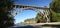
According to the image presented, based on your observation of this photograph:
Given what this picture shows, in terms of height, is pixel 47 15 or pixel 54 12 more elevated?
pixel 54 12

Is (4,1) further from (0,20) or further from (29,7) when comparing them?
(29,7)

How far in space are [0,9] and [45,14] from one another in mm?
32195

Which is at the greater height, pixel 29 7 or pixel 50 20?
pixel 29 7

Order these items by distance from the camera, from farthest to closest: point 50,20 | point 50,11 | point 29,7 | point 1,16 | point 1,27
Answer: point 50,20 < point 50,11 < point 29,7 < point 1,27 < point 1,16

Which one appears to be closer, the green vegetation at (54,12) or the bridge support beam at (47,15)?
the green vegetation at (54,12)

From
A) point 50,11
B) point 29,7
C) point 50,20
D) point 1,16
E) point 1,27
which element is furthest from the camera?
point 50,20

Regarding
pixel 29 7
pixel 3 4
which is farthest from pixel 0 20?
pixel 29 7

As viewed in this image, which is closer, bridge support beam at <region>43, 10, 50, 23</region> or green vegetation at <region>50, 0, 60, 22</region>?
green vegetation at <region>50, 0, 60, 22</region>

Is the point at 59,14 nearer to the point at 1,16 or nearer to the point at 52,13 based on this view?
the point at 52,13

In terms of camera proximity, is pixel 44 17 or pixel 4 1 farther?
pixel 44 17

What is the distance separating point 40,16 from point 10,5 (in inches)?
1351

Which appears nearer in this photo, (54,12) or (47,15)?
(54,12)

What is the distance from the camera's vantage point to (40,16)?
53.0 meters

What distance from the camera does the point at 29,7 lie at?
4456 cm
